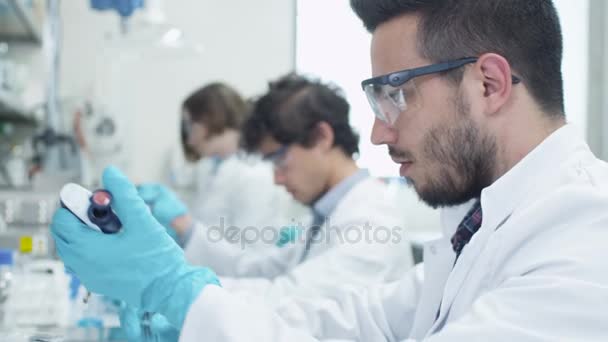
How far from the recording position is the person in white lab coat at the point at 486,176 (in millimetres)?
756

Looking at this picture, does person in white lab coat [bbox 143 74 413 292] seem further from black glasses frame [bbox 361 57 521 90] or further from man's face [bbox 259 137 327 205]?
black glasses frame [bbox 361 57 521 90]

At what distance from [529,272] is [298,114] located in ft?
3.75

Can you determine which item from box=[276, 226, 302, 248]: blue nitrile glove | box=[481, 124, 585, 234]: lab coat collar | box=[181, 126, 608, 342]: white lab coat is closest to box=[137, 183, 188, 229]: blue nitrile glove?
box=[276, 226, 302, 248]: blue nitrile glove

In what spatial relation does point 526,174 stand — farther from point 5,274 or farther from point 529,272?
point 5,274

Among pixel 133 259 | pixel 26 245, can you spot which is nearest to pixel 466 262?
pixel 133 259

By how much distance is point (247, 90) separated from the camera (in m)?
3.48

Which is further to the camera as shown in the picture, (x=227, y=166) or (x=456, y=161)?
(x=227, y=166)

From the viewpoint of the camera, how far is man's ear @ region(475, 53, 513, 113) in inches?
37.1

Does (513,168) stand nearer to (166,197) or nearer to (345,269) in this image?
(345,269)

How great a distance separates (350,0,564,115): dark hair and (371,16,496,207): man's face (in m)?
0.03

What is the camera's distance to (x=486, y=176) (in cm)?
101

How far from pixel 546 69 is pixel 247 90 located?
103 inches

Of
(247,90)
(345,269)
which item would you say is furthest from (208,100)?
(345,269)

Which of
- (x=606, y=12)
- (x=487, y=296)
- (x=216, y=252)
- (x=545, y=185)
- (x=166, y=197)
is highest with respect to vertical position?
(x=606, y=12)
